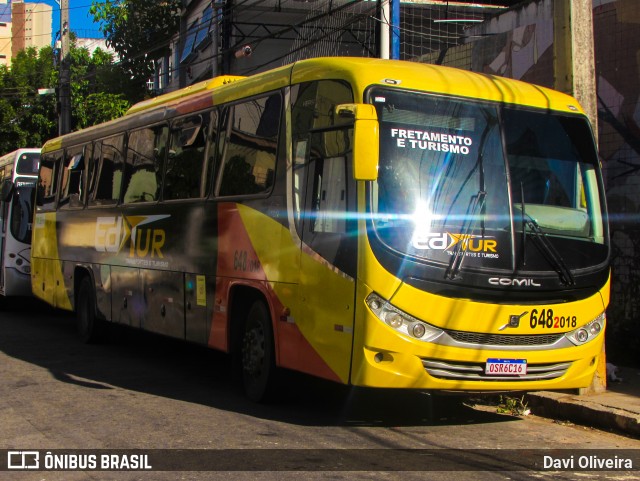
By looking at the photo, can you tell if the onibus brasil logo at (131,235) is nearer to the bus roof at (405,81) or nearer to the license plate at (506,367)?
the bus roof at (405,81)

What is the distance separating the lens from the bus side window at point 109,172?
12281mm

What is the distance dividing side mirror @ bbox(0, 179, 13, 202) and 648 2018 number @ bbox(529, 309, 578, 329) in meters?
13.5

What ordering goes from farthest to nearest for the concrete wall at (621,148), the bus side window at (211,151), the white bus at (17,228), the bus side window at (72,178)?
1. the white bus at (17,228)
2. the bus side window at (72,178)
3. the concrete wall at (621,148)
4. the bus side window at (211,151)

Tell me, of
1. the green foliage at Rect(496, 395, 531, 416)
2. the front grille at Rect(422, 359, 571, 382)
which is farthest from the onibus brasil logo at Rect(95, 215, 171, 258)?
the front grille at Rect(422, 359, 571, 382)

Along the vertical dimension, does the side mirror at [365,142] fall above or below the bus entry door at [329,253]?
above

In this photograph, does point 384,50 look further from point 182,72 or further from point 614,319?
point 182,72

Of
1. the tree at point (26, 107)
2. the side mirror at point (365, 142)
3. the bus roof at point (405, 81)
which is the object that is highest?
the tree at point (26, 107)

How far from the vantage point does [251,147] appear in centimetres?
875

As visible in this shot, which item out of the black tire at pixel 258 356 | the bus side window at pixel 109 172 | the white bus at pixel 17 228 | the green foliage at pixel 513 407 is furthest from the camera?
the white bus at pixel 17 228

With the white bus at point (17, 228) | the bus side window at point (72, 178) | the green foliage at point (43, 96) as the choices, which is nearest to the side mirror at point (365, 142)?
the bus side window at point (72, 178)

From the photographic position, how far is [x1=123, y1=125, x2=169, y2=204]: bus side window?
10953mm

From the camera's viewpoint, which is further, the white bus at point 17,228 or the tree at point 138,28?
the tree at point 138,28

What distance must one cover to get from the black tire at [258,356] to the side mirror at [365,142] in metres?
2.23

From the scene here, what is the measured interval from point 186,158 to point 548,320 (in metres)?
4.90
